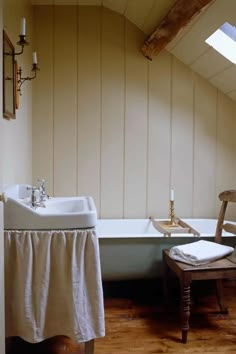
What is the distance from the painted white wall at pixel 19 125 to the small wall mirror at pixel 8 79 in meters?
0.07

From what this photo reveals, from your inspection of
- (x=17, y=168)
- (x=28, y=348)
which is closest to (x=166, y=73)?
(x=17, y=168)

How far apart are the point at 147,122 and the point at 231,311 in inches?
70.8

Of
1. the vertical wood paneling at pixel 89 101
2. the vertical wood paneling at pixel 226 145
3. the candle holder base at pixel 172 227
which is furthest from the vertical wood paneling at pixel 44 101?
the vertical wood paneling at pixel 226 145

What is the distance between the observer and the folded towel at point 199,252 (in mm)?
2170

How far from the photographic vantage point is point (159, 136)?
3277mm

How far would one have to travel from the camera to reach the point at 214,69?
3.00 metres

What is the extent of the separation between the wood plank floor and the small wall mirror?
1.43 metres

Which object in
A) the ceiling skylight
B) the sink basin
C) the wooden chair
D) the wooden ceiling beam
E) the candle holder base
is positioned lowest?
the wooden chair

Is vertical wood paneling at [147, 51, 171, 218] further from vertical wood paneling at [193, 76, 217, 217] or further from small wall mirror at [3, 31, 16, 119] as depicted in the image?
small wall mirror at [3, 31, 16, 119]

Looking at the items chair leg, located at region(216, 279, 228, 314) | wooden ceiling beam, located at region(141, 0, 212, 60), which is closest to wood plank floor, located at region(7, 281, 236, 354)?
chair leg, located at region(216, 279, 228, 314)

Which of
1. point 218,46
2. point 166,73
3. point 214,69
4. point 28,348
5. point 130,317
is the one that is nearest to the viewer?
point 28,348

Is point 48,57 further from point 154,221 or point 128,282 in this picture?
point 128,282

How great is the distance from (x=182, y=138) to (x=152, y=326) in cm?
178

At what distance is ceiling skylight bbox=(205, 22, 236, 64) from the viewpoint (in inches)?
102
